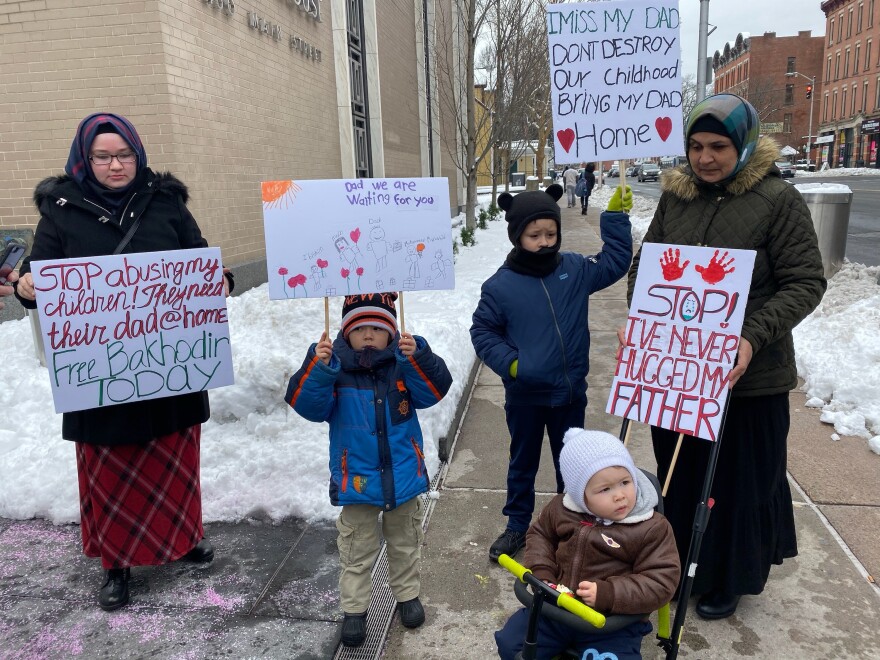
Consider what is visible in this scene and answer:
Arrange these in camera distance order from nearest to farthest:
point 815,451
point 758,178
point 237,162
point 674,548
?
point 674,548 → point 758,178 → point 815,451 → point 237,162

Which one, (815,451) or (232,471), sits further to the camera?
(815,451)

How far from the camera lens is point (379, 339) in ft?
9.41

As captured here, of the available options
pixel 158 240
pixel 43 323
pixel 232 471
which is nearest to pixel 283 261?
pixel 158 240

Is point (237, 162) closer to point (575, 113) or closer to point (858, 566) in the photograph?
point (575, 113)

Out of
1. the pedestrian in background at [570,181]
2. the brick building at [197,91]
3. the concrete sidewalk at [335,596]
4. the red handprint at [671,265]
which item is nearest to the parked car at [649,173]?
the pedestrian in background at [570,181]

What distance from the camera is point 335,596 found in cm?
311

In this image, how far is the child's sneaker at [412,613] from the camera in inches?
115

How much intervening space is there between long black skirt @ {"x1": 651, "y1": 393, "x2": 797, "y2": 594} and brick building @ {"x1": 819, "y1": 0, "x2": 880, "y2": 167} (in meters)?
59.3

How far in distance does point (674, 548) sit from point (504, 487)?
81.2 inches

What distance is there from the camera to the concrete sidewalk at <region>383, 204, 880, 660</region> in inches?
110

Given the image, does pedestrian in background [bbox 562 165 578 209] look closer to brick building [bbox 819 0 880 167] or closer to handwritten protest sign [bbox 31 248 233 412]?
handwritten protest sign [bbox 31 248 233 412]

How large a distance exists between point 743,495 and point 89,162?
3185mm

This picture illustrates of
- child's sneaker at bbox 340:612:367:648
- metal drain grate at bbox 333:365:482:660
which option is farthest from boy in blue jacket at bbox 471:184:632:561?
child's sneaker at bbox 340:612:367:648

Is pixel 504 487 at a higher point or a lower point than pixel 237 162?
lower
